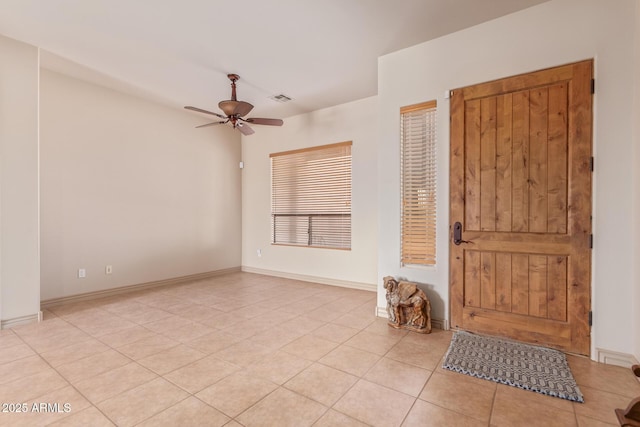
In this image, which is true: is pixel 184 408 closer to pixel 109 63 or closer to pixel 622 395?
pixel 622 395

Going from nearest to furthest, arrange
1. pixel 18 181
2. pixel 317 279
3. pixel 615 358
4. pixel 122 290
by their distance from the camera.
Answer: pixel 615 358, pixel 18 181, pixel 122 290, pixel 317 279

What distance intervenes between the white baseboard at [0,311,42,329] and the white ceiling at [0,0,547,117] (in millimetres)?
2993

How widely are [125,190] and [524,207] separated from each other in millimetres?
5288

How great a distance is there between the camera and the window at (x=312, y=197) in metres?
5.18

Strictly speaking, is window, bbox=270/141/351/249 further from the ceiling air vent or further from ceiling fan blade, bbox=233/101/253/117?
ceiling fan blade, bbox=233/101/253/117

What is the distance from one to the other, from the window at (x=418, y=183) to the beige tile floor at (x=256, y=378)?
2.88 feet

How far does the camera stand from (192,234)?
5.60m

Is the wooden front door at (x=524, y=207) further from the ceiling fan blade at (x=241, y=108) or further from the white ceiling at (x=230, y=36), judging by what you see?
the ceiling fan blade at (x=241, y=108)

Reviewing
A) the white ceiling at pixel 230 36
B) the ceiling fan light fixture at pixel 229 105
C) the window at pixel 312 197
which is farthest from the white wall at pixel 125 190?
the ceiling fan light fixture at pixel 229 105

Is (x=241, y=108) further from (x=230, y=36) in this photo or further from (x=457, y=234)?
(x=457, y=234)

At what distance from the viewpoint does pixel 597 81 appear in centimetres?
244

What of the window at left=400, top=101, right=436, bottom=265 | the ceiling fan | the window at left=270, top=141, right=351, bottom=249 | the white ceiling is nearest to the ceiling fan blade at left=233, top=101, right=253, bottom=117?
the ceiling fan

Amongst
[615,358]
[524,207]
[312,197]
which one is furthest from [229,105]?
[615,358]

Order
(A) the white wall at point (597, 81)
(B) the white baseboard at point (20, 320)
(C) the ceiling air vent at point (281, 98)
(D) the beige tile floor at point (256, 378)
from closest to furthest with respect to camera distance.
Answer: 1. (D) the beige tile floor at point (256, 378)
2. (A) the white wall at point (597, 81)
3. (B) the white baseboard at point (20, 320)
4. (C) the ceiling air vent at point (281, 98)
